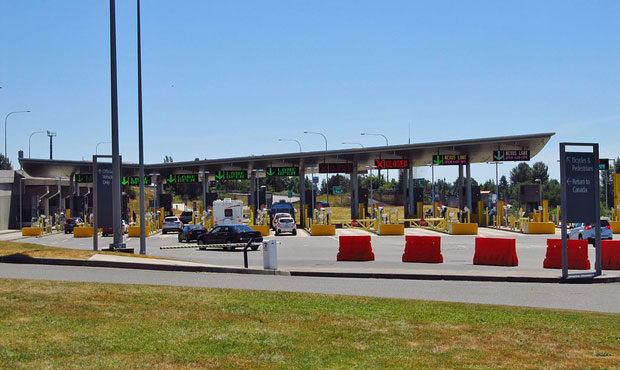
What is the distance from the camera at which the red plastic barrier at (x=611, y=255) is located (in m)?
22.1

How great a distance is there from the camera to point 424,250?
25500mm

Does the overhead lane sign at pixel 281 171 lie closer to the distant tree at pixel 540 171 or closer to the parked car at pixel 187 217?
the parked car at pixel 187 217

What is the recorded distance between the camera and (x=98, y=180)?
2481 centimetres

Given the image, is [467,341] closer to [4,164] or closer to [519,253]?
[519,253]

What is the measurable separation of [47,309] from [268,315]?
3.29 metres

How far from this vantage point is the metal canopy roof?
182 feet

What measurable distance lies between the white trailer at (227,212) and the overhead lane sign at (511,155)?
1958cm

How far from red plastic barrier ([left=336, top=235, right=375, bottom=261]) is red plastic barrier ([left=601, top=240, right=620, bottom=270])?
783 cm

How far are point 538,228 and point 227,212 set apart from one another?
74.0 ft

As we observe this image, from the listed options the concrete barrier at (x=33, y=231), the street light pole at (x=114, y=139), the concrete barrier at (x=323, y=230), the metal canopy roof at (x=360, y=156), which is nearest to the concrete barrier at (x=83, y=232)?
the concrete barrier at (x=33, y=231)

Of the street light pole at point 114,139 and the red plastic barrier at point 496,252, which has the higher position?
the street light pole at point 114,139

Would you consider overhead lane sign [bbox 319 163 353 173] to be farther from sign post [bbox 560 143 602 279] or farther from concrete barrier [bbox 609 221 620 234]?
sign post [bbox 560 143 602 279]

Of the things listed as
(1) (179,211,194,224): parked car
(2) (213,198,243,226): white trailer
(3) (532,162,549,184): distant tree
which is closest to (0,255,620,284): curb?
(2) (213,198,243,226): white trailer

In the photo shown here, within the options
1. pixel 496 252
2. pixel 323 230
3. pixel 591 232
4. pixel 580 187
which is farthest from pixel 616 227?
pixel 580 187
